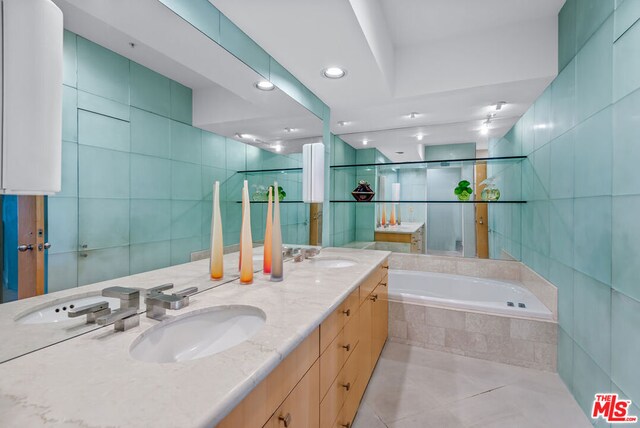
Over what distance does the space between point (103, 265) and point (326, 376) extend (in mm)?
905

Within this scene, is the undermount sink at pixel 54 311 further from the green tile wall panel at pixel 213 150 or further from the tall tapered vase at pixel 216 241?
the green tile wall panel at pixel 213 150

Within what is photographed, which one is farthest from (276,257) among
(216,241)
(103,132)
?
(103,132)

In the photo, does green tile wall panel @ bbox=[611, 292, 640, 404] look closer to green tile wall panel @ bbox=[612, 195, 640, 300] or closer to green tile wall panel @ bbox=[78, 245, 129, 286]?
green tile wall panel @ bbox=[612, 195, 640, 300]

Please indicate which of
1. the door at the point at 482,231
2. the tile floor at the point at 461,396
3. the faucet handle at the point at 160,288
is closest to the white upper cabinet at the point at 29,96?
the faucet handle at the point at 160,288

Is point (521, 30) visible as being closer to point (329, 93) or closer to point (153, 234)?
point (329, 93)

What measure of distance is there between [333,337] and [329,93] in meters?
1.94

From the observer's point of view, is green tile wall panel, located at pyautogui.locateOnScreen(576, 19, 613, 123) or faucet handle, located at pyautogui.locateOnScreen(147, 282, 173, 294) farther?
green tile wall panel, located at pyautogui.locateOnScreen(576, 19, 613, 123)

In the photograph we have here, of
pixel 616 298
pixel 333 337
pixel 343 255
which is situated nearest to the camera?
pixel 333 337

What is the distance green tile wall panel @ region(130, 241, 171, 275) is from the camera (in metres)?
1.00

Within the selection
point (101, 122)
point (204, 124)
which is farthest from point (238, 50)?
point (101, 122)

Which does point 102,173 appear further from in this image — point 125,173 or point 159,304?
point 159,304

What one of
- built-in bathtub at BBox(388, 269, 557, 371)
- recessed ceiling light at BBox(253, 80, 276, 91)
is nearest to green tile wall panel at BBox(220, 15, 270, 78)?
recessed ceiling light at BBox(253, 80, 276, 91)

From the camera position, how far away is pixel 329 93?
93.5 inches

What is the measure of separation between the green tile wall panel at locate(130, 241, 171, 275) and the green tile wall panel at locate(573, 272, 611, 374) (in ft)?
6.94
